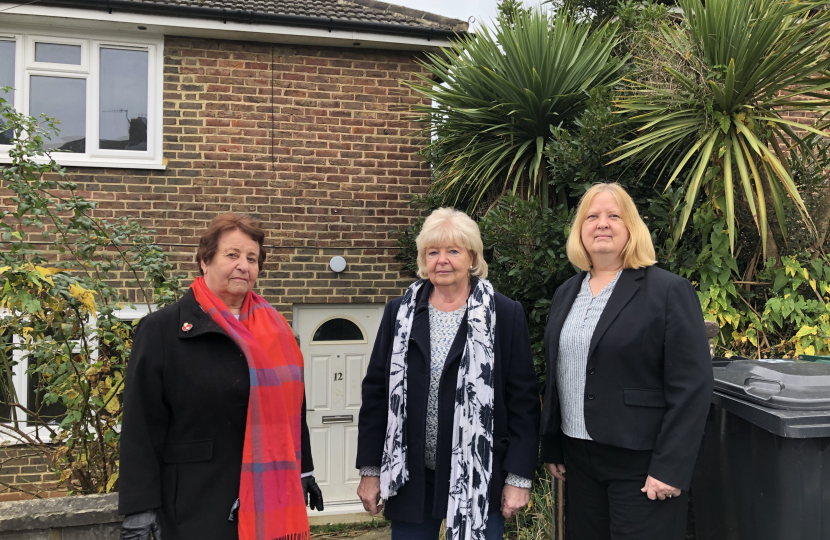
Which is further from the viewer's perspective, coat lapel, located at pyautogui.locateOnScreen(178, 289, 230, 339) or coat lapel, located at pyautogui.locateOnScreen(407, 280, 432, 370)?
coat lapel, located at pyautogui.locateOnScreen(407, 280, 432, 370)

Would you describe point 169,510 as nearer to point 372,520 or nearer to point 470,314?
point 470,314

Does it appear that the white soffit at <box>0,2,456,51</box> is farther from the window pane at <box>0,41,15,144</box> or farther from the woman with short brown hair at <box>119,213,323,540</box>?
the woman with short brown hair at <box>119,213,323,540</box>

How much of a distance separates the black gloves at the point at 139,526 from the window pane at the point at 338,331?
4187mm

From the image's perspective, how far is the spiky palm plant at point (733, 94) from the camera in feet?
10.9

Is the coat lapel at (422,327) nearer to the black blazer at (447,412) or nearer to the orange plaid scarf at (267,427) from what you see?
the black blazer at (447,412)

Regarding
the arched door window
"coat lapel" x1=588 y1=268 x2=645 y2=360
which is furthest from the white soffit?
"coat lapel" x1=588 y1=268 x2=645 y2=360

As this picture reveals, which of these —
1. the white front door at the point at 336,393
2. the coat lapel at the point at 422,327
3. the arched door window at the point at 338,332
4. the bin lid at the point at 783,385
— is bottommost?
the white front door at the point at 336,393

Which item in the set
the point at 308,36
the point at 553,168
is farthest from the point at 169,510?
the point at 308,36

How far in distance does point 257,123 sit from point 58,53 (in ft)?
6.78

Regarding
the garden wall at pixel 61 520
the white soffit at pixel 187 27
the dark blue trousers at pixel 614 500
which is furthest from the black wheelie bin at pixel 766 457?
the white soffit at pixel 187 27

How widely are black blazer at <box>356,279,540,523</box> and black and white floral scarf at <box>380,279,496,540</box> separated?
0.14 ft

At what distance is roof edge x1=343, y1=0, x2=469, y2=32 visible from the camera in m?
5.95

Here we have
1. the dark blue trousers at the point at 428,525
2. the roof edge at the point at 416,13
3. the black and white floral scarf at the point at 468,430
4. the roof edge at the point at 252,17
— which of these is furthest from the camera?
the roof edge at the point at 416,13

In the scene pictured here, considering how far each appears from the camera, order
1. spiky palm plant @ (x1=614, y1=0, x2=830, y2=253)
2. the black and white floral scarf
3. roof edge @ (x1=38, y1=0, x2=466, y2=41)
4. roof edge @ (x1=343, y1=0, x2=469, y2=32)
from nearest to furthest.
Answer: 1. the black and white floral scarf
2. spiky palm plant @ (x1=614, y1=0, x2=830, y2=253)
3. roof edge @ (x1=38, y1=0, x2=466, y2=41)
4. roof edge @ (x1=343, y1=0, x2=469, y2=32)
